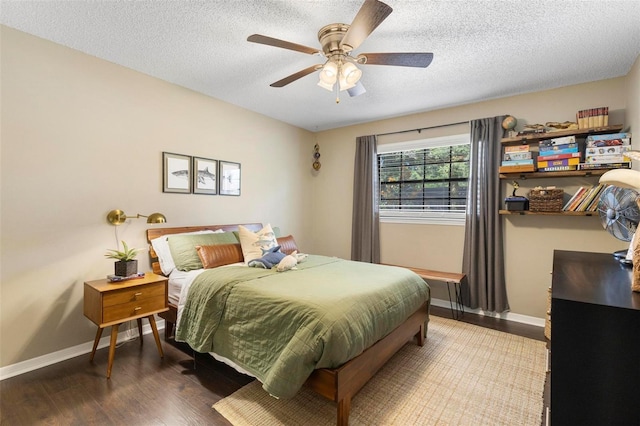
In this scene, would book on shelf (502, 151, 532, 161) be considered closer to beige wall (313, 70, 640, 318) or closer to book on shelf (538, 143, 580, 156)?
book on shelf (538, 143, 580, 156)

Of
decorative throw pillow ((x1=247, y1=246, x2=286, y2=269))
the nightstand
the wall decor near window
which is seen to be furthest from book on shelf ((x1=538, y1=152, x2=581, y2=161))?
the nightstand

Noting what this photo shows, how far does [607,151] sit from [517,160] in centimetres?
70

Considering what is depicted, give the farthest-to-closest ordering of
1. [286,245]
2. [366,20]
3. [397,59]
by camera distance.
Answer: [286,245] < [397,59] < [366,20]

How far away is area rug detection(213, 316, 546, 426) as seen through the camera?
1783 millimetres

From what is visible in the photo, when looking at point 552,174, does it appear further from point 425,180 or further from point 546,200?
point 425,180

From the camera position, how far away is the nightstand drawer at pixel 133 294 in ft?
7.09

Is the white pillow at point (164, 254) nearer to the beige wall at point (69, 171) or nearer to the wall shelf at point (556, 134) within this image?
the beige wall at point (69, 171)

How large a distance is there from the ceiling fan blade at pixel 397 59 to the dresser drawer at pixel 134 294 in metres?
2.41

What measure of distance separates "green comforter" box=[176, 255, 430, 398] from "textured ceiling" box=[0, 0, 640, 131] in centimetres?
190

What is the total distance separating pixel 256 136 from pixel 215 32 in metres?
1.92

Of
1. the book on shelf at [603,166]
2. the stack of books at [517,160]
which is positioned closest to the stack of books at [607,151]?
the book on shelf at [603,166]

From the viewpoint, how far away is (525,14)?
1.93m

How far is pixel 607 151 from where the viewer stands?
2703 millimetres

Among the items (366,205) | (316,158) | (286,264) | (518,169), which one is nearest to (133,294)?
(286,264)
